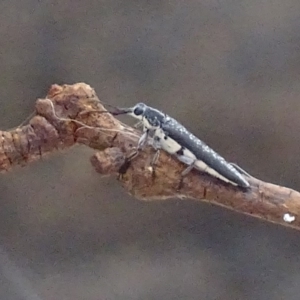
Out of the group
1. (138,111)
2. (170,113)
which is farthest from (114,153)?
(170,113)

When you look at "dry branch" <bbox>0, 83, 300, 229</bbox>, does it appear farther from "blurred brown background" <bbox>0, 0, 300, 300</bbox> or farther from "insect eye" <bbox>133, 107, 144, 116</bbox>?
"blurred brown background" <bbox>0, 0, 300, 300</bbox>

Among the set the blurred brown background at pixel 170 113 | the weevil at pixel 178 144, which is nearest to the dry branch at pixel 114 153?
the weevil at pixel 178 144

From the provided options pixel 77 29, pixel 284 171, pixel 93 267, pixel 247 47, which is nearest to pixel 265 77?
pixel 247 47

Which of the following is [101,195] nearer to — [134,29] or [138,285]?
[138,285]

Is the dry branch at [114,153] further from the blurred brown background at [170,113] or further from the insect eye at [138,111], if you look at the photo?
the blurred brown background at [170,113]

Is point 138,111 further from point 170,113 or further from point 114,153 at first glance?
point 170,113
